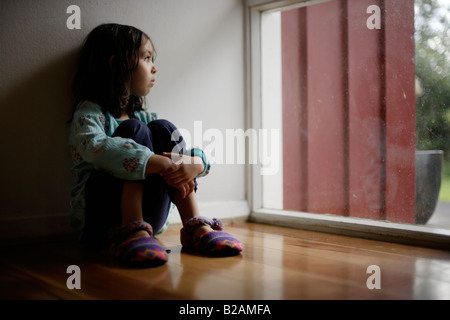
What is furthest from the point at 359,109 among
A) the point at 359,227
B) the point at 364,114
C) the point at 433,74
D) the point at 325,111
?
the point at 359,227

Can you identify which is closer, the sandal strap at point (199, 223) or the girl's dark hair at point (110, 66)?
the sandal strap at point (199, 223)

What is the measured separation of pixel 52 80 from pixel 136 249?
63 cm

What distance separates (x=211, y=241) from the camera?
1175 millimetres

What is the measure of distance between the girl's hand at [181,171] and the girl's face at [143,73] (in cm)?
28

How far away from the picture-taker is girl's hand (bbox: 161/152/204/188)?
3.89 feet

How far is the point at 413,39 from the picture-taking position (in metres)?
1.44

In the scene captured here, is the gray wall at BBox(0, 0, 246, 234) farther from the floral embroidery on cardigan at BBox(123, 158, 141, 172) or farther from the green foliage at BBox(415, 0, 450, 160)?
the green foliage at BBox(415, 0, 450, 160)

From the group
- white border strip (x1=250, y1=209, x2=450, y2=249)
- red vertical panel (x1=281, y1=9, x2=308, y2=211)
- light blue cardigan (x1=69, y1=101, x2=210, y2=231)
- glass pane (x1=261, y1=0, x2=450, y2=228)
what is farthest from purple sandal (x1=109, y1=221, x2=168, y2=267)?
red vertical panel (x1=281, y1=9, x2=308, y2=211)

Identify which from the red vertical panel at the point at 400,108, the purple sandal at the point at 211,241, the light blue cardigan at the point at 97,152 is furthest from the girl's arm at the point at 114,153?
the red vertical panel at the point at 400,108

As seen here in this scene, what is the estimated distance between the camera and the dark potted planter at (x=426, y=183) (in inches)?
55.6

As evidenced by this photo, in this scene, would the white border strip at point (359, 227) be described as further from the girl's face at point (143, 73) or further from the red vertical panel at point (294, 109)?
the girl's face at point (143, 73)

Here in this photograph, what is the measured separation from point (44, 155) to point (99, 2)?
0.51m

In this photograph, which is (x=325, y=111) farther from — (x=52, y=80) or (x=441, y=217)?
(x=52, y=80)

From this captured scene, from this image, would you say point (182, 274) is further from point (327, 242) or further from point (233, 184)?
point (233, 184)
